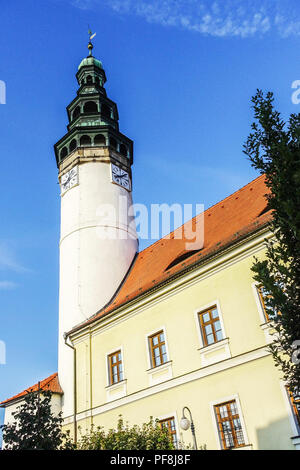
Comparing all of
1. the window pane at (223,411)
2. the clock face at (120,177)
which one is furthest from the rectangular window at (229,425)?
the clock face at (120,177)

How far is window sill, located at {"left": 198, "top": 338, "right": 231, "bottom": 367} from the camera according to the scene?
44.5 ft

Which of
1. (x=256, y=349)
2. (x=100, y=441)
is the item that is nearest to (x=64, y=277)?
(x=100, y=441)

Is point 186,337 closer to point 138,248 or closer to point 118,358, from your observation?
point 118,358

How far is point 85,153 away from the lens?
82.9ft

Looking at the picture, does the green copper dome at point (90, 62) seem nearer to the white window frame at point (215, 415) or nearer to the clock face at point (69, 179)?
the clock face at point (69, 179)

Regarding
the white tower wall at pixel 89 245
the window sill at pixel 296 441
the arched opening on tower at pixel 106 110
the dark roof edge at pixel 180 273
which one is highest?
the arched opening on tower at pixel 106 110

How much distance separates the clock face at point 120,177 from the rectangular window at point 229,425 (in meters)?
14.9

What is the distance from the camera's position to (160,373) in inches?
598

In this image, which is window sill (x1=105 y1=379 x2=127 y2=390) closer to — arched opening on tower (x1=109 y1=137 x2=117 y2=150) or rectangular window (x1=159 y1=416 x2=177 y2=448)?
rectangular window (x1=159 y1=416 x2=177 y2=448)

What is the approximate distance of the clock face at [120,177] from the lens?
25.0 m

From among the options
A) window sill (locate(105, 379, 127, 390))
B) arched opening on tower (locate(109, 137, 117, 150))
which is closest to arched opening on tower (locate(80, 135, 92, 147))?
arched opening on tower (locate(109, 137, 117, 150))

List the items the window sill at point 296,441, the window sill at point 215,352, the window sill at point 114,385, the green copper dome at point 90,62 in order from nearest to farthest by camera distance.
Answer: the window sill at point 296,441, the window sill at point 215,352, the window sill at point 114,385, the green copper dome at point 90,62

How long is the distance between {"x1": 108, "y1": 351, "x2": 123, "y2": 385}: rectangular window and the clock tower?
2627 millimetres

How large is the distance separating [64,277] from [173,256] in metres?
6.40
